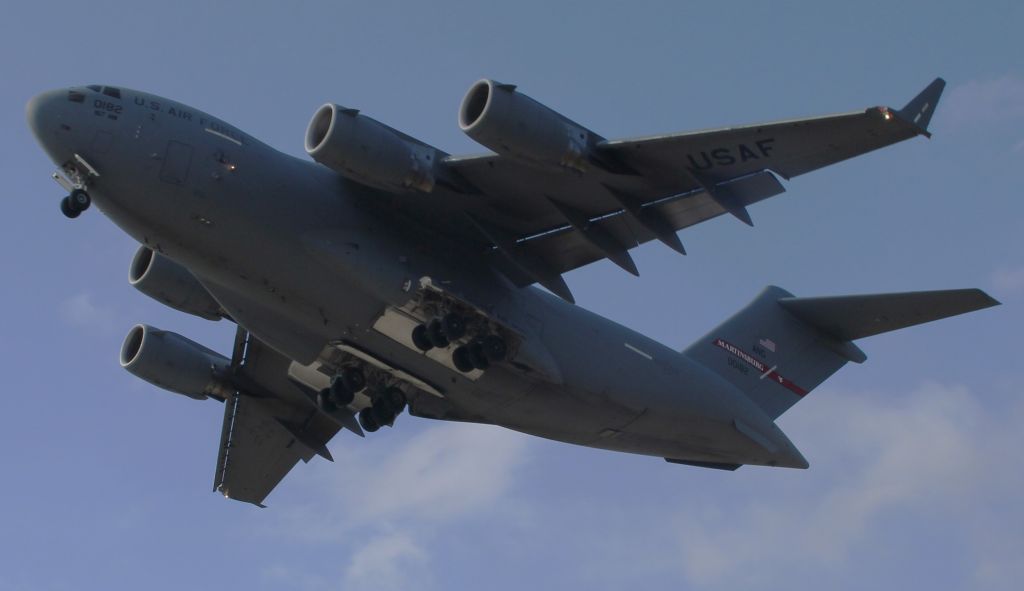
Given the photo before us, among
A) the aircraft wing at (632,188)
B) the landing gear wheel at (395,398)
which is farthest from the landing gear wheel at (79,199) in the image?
the landing gear wheel at (395,398)

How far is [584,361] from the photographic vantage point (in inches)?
651

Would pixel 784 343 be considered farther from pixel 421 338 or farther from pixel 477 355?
pixel 421 338

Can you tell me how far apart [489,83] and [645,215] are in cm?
252

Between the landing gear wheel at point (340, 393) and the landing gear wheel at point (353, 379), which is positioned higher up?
the landing gear wheel at point (353, 379)

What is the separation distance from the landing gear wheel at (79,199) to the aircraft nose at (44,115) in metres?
0.58

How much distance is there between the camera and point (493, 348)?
15766 millimetres

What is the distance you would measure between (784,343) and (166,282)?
8.46 m

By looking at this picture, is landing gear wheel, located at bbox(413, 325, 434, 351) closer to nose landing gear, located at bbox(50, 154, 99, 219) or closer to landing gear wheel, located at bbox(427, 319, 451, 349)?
landing gear wheel, located at bbox(427, 319, 451, 349)

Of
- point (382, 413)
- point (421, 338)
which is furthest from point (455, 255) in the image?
point (382, 413)

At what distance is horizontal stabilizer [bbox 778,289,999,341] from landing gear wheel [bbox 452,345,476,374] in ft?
18.5

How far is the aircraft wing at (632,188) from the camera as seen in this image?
13734mm

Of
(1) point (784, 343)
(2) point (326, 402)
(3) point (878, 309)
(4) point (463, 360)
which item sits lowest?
(2) point (326, 402)

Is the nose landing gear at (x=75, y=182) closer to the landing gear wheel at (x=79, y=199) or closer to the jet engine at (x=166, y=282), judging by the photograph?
the landing gear wheel at (x=79, y=199)

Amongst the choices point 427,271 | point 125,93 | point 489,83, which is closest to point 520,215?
point 427,271
